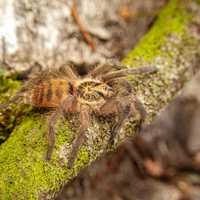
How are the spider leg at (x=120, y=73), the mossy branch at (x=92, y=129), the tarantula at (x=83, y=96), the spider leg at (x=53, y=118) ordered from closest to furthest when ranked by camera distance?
1. the mossy branch at (x=92, y=129)
2. the spider leg at (x=53, y=118)
3. the tarantula at (x=83, y=96)
4. the spider leg at (x=120, y=73)

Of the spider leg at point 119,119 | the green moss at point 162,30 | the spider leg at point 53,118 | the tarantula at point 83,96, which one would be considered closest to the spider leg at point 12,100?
the tarantula at point 83,96

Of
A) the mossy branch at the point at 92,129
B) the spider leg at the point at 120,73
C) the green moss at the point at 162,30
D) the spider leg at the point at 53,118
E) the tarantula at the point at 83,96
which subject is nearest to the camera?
the mossy branch at the point at 92,129

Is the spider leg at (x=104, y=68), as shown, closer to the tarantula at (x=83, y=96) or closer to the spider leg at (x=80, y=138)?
the tarantula at (x=83, y=96)

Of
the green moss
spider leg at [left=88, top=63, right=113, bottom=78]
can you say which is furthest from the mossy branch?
spider leg at [left=88, top=63, right=113, bottom=78]

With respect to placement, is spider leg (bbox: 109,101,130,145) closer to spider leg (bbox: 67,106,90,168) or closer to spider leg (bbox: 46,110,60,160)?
spider leg (bbox: 67,106,90,168)

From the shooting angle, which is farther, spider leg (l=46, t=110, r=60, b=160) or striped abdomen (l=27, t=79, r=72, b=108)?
striped abdomen (l=27, t=79, r=72, b=108)

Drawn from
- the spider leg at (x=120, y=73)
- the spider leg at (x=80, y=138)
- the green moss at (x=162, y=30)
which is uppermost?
the green moss at (x=162, y=30)

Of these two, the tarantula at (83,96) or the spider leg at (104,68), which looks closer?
the tarantula at (83,96)

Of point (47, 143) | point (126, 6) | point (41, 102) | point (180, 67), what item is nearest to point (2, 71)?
point (41, 102)
